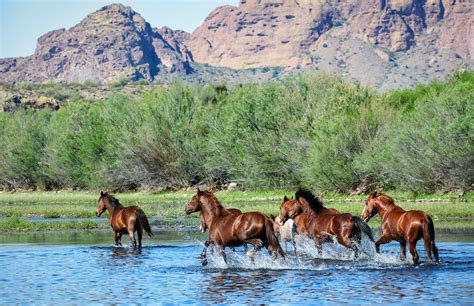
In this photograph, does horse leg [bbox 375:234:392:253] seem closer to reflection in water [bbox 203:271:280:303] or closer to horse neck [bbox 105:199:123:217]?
reflection in water [bbox 203:271:280:303]

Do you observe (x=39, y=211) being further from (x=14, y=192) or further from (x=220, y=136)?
(x=14, y=192)

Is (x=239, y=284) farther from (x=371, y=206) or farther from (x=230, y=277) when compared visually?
(x=371, y=206)

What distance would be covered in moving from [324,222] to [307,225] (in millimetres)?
1146

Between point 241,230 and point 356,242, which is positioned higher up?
point 241,230

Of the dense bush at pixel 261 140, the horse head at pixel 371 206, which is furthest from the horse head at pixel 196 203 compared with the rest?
the dense bush at pixel 261 140

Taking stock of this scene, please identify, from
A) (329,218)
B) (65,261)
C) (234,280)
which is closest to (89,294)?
(234,280)

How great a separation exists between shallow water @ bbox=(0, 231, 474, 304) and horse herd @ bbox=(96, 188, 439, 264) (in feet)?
1.44

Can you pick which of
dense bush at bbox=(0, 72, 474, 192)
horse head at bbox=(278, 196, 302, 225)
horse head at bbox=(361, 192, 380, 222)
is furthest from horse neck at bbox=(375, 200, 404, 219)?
dense bush at bbox=(0, 72, 474, 192)

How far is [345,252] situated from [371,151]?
25.4 metres

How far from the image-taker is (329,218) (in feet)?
66.1

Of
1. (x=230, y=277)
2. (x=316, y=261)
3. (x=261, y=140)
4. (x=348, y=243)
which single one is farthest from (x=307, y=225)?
(x=261, y=140)

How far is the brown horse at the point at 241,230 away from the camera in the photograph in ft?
59.8

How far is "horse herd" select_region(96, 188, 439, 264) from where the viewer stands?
18031 mm

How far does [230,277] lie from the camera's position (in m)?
17.5
